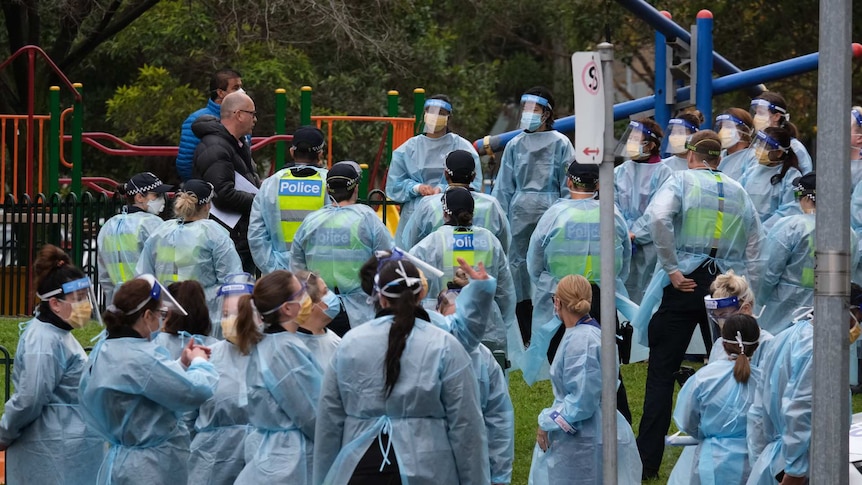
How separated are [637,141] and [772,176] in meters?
1.00

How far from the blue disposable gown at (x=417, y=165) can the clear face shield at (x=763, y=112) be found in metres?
2.24

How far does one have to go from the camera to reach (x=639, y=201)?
1116 centimetres

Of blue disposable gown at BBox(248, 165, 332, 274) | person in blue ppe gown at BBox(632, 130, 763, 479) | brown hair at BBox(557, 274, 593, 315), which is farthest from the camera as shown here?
blue disposable gown at BBox(248, 165, 332, 274)

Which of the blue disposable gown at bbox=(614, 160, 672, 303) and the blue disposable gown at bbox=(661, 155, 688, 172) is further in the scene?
the blue disposable gown at bbox=(661, 155, 688, 172)

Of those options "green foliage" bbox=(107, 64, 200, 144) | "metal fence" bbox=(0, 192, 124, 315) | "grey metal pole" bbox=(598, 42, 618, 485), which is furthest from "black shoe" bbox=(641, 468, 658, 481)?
"green foliage" bbox=(107, 64, 200, 144)

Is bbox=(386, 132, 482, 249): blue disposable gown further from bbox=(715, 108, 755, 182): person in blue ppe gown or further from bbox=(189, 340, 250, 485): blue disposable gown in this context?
bbox=(189, 340, 250, 485): blue disposable gown

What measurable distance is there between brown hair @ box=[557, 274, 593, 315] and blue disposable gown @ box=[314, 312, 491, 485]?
1583 millimetres

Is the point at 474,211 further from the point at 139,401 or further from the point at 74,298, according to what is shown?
the point at 139,401

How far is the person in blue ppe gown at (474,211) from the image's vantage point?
936 cm

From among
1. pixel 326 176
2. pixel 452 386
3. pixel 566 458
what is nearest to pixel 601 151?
pixel 452 386

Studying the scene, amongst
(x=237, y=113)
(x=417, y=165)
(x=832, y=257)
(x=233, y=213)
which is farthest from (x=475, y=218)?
(x=832, y=257)

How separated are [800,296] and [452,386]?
15.0 ft

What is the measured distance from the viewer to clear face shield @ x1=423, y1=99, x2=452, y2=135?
35.5 ft

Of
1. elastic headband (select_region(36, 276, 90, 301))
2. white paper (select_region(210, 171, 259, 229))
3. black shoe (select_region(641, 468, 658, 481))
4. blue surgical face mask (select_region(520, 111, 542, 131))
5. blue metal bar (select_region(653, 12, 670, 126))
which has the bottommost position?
black shoe (select_region(641, 468, 658, 481))
